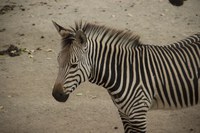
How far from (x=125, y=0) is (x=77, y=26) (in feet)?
23.9

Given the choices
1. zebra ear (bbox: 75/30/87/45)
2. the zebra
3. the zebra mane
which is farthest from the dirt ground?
zebra ear (bbox: 75/30/87/45)

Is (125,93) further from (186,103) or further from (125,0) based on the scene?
(125,0)

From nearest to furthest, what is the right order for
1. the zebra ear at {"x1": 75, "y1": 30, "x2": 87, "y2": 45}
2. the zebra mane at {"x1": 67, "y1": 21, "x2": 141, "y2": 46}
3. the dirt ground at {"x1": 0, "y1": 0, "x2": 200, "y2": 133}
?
the zebra ear at {"x1": 75, "y1": 30, "x2": 87, "y2": 45}, the zebra mane at {"x1": 67, "y1": 21, "x2": 141, "y2": 46}, the dirt ground at {"x1": 0, "y1": 0, "x2": 200, "y2": 133}

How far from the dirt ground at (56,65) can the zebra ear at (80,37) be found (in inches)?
81.8

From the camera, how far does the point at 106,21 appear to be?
9477 millimetres

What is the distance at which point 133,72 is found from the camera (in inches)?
160

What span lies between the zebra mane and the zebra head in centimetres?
23

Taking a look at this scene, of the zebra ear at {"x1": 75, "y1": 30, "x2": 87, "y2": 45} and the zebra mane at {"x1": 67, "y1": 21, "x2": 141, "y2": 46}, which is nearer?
the zebra ear at {"x1": 75, "y1": 30, "x2": 87, "y2": 45}

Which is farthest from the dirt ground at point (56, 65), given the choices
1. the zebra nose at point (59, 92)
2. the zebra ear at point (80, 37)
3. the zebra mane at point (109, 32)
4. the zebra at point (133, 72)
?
the zebra ear at point (80, 37)

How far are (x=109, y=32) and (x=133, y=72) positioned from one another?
60cm

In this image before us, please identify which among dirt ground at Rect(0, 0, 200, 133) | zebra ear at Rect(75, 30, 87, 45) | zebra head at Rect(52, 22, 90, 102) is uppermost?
zebra ear at Rect(75, 30, 87, 45)

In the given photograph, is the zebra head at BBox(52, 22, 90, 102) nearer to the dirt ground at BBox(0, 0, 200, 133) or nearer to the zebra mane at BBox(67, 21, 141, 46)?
the zebra mane at BBox(67, 21, 141, 46)

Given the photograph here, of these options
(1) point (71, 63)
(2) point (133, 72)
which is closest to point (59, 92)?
(1) point (71, 63)

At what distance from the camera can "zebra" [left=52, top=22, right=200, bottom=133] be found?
3883mm
